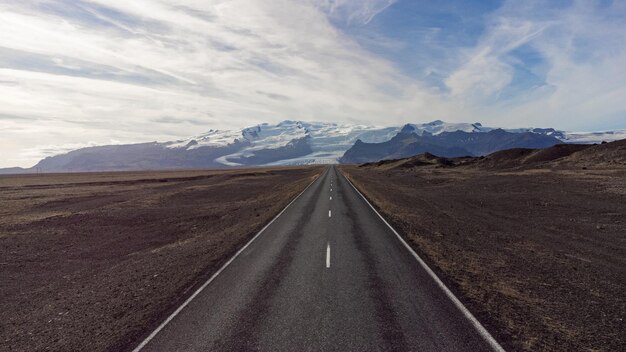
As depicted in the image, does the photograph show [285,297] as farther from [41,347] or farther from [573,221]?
[573,221]

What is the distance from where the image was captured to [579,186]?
33.0 meters

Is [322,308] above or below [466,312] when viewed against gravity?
above

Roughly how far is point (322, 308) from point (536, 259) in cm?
885

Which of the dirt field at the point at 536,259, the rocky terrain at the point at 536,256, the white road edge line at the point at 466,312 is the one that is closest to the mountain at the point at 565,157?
the rocky terrain at the point at 536,256

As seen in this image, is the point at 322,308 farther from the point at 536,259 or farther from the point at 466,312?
the point at 536,259

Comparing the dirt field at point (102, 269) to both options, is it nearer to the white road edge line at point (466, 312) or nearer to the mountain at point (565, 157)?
the white road edge line at point (466, 312)

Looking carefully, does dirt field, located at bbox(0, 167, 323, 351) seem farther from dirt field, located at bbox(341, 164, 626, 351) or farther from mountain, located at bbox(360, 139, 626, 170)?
mountain, located at bbox(360, 139, 626, 170)

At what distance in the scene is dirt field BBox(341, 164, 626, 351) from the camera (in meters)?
7.75

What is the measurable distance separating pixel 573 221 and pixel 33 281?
25.0 metres

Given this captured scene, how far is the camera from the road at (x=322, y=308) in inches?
281

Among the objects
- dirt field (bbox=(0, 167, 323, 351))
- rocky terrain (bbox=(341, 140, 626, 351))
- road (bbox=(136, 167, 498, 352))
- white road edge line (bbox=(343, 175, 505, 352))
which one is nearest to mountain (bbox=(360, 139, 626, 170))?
rocky terrain (bbox=(341, 140, 626, 351))

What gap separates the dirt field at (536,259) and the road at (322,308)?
3.26 feet

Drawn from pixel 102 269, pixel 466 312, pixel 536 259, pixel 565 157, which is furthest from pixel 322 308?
pixel 565 157

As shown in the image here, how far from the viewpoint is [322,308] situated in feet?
28.9
